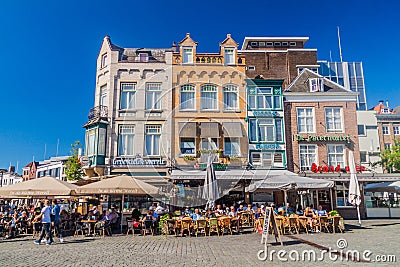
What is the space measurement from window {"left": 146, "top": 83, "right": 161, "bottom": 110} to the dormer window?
11.6 m

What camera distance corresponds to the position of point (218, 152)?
869 inches

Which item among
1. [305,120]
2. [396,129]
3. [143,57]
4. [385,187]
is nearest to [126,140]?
[143,57]

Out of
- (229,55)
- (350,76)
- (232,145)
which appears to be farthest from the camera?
(350,76)

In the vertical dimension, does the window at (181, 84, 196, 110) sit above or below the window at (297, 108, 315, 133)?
above

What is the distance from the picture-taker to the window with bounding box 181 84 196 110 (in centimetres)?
2334

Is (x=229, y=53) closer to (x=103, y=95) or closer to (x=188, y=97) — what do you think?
(x=188, y=97)

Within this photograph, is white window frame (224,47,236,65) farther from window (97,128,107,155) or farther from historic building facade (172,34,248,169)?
window (97,128,107,155)

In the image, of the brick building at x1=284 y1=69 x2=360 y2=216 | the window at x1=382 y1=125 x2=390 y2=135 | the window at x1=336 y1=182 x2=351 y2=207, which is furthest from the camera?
the window at x1=382 y1=125 x2=390 y2=135

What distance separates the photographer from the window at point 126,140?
22.5 m

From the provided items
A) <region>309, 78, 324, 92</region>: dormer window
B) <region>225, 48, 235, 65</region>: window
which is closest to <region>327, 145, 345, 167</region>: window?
<region>309, 78, 324, 92</region>: dormer window

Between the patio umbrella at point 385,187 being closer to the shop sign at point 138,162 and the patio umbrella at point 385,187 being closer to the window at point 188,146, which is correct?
the window at point 188,146

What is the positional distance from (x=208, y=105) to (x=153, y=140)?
4.75 metres

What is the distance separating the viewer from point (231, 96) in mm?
23797

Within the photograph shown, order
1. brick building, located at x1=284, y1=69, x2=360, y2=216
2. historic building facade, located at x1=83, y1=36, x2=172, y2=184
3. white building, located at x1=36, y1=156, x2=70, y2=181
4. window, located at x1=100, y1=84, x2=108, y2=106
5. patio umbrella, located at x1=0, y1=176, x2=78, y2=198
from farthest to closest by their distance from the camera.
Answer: white building, located at x1=36, y1=156, x2=70, y2=181, window, located at x1=100, y1=84, x2=108, y2=106, brick building, located at x1=284, y1=69, x2=360, y2=216, historic building facade, located at x1=83, y1=36, x2=172, y2=184, patio umbrella, located at x1=0, y1=176, x2=78, y2=198
